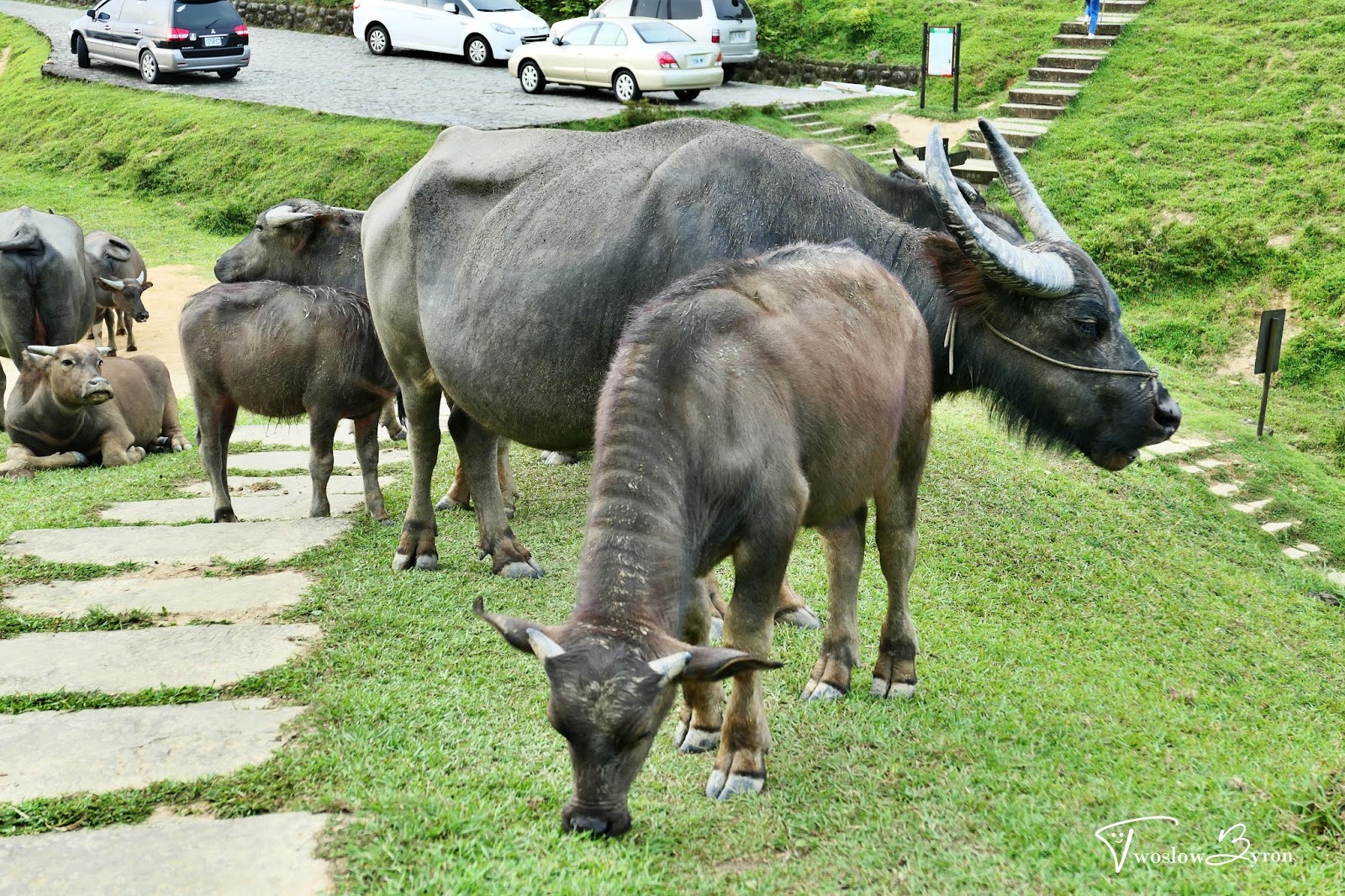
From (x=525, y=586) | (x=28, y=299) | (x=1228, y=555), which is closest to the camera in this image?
(x=525, y=586)

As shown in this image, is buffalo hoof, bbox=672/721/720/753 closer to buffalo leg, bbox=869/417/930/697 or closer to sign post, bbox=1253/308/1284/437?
buffalo leg, bbox=869/417/930/697

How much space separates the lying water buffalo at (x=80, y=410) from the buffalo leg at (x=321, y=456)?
3.18m

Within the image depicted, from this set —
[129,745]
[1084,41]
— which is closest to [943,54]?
[1084,41]

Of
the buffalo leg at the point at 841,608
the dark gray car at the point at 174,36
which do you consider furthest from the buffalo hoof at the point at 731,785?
the dark gray car at the point at 174,36

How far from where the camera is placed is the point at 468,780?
4.71m

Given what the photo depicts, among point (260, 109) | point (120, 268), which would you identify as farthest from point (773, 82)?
point (120, 268)

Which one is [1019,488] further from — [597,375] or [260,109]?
[260,109]

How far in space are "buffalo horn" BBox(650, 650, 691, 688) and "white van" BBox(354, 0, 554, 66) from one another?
26353 millimetres

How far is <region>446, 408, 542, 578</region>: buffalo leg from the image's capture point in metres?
7.50

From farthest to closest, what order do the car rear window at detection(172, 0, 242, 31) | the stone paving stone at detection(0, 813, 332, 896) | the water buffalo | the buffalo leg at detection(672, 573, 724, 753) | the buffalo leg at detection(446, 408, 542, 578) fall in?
1. the car rear window at detection(172, 0, 242, 31)
2. the buffalo leg at detection(446, 408, 542, 578)
3. the water buffalo
4. the buffalo leg at detection(672, 573, 724, 753)
5. the stone paving stone at detection(0, 813, 332, 896)

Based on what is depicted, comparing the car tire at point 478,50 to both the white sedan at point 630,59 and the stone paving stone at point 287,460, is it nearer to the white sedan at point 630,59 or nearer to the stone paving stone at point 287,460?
the white sedan at point 630,59

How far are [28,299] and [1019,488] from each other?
1059cm

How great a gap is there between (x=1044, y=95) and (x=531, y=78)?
10746mm

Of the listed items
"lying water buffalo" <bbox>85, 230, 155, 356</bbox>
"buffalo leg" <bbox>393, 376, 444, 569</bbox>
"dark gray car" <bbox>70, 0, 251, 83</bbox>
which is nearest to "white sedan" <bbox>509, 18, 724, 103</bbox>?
"dark gray car" <bbox>70, 0, 251, 83</bbox>
